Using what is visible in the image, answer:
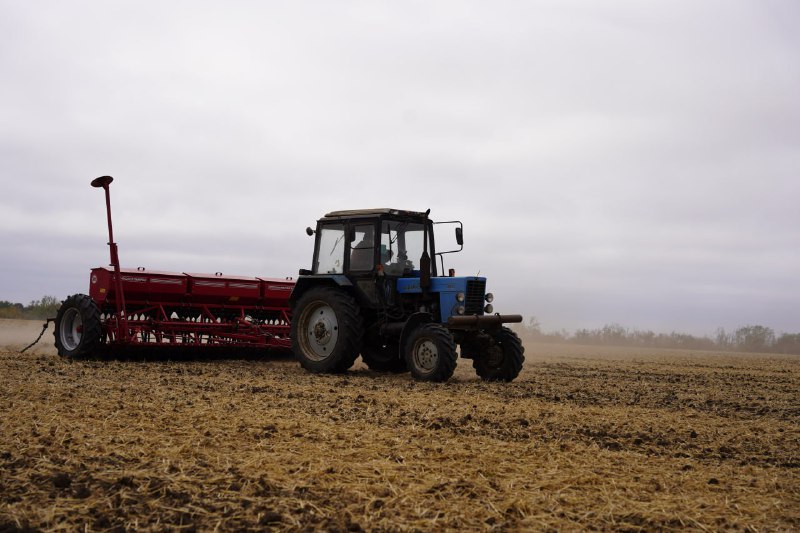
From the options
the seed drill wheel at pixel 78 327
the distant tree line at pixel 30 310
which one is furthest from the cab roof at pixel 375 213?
the distant tree line at pixel 30 310

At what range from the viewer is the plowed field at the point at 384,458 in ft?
13.4

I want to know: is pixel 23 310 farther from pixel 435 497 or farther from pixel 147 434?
pixel 435 497

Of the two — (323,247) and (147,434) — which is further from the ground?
(323,247)

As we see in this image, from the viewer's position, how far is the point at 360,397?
28.1 ft

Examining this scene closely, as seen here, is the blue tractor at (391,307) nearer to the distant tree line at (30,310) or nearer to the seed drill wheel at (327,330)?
the seed drill wheel at (327,330)

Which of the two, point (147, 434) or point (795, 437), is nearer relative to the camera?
point (147, 434)

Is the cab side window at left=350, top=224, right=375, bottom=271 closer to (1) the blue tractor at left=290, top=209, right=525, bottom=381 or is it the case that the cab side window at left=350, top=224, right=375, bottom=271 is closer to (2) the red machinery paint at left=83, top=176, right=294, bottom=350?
(1) the blue tractor at left=290, top=209, right=525, bottom=381

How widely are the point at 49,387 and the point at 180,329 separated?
15.9ft

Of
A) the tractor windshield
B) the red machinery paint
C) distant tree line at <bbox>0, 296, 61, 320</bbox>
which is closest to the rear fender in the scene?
the tractor windshield

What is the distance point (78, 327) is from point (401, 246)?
602 centimetres

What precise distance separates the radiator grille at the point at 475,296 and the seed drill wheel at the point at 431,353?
736 millimetres

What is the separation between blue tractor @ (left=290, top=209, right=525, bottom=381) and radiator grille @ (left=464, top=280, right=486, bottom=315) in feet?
0.05

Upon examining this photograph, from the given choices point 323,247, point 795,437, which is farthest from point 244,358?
point 795,437

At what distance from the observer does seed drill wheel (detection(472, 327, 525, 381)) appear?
10984 millimetres
